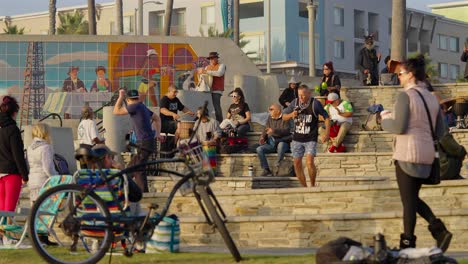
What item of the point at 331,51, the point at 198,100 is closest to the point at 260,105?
the point at 198,100

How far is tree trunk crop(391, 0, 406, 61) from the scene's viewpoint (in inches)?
1225

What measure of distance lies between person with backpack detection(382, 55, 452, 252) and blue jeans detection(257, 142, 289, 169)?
10.8m

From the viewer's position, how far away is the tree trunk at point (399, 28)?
102ft

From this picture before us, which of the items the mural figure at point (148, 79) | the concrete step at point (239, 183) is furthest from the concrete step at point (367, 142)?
the mural figure at point (148, 79)

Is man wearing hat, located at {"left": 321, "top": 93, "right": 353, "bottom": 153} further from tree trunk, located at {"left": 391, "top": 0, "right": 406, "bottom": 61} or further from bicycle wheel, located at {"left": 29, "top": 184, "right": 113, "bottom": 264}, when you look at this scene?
bicycle wheel, located at {"left": 29, "top": 184, "right": 113, "bottom": 264}

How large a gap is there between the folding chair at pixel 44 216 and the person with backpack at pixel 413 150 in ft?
10.7

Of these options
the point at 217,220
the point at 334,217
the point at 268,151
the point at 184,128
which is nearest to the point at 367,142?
the point at 268,151

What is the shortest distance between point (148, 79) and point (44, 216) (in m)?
20.0

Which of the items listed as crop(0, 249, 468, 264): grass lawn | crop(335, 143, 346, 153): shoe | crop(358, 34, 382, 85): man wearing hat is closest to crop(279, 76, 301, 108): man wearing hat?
crop(358, 34, 382, 85): man wearing hat

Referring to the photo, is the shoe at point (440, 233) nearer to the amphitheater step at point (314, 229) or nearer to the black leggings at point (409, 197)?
the black leggings at point (409, 197)

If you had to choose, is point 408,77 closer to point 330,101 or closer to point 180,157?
point 180,157

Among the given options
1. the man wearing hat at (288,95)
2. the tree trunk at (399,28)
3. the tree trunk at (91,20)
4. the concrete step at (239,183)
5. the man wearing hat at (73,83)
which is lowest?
the concrete step at (239,183)

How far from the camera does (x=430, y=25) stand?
4072 inches

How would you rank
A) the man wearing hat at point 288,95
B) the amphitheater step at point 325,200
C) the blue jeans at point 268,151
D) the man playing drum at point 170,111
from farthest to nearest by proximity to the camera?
the man wearing hat at point 288,95 → the man playing drum at point 170,111 → the blue jeans at point 268,151 → the amphitheater step at point 325,200
